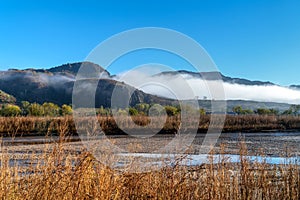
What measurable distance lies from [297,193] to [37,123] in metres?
35.0

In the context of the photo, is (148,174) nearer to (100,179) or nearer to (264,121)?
(100,179)

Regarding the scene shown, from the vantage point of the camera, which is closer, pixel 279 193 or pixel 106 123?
pixel 279 193

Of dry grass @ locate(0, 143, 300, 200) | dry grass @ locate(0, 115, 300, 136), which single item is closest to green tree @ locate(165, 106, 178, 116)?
dry grass @ locate(0, 115, 300, 136)

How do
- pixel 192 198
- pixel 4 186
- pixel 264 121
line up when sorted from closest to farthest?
pixel 4 186 < pixel 192 198 < pixel 264 121

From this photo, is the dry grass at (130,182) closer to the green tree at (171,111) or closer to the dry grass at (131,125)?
the dry grass at (131,125)

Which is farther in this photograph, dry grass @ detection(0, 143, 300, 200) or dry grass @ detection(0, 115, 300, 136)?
dry grass @ detection(0, 115, 300, 136)

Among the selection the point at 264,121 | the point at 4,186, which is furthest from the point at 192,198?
the point at 264,121

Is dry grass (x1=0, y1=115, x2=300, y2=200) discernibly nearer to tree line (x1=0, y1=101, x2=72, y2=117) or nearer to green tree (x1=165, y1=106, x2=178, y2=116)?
tree line (x1=0, y1=101, x2=72, y2=117)

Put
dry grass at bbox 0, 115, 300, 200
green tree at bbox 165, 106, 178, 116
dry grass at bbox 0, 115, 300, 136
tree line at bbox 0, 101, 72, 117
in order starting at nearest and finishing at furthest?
dry grass at bbox 0, 115, 300, 200 → dry grass at bbox 0, 115, 300, 136 → green tree at bbox 165, 106, 178, 116 → tree line at bbox 0, 101, 72, 117

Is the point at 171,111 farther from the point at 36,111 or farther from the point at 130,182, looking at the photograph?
the point at 130,182

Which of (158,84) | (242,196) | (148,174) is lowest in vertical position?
(242,196)

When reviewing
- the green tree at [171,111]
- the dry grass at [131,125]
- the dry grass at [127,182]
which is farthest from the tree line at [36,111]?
the dry grass at [127,182]

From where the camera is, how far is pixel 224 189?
6.88 m

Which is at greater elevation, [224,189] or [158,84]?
[158,84]
